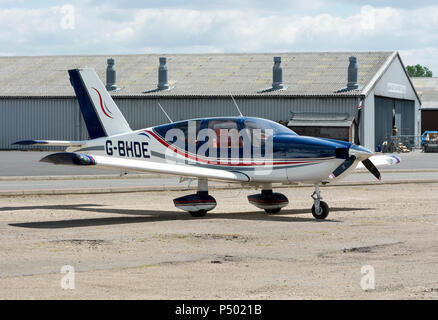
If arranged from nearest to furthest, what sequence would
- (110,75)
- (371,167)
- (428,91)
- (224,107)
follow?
(371,167), (224,107), (110,75), (428,91)

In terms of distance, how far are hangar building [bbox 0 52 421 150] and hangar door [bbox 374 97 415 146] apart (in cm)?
8

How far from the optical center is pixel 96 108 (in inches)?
779

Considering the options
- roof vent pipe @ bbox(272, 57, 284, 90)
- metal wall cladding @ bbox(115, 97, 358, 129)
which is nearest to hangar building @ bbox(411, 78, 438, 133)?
roof vent pipe @ bbox(272, 57, 284, 90)

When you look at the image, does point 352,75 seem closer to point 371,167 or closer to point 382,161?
point 382,161

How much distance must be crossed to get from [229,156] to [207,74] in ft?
142

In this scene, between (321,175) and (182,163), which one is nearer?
(321,175)

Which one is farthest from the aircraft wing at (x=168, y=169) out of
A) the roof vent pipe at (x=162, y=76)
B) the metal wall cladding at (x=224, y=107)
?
the roof vent pipe at (x=162, y=76)

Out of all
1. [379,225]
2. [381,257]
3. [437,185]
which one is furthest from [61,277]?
[437,185]

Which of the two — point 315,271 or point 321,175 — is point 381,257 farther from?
point 321,175

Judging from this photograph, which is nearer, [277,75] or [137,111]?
[277,75]

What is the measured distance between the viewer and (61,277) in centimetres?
1016

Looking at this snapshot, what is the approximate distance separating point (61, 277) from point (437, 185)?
A: 19058 mm

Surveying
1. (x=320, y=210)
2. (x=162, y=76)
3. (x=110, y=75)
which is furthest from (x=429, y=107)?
(x=320, y=210)
